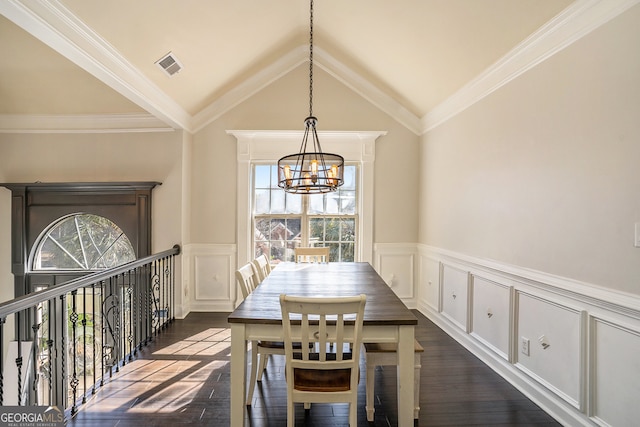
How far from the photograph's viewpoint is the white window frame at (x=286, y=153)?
425 cm

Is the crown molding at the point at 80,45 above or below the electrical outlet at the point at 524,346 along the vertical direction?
above

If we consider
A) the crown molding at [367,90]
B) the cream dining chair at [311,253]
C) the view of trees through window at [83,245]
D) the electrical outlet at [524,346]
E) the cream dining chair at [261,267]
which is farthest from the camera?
the crown molding at [367,90]

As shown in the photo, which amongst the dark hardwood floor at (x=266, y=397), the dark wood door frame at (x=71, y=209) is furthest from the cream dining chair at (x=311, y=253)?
the dark wood door frame at (x=71, y=209)

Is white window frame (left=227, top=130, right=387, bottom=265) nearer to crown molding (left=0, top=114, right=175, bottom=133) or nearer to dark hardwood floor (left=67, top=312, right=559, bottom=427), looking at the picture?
crown molding (left=0, top=114, right=175, bottom=133)

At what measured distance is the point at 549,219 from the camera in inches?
84.2

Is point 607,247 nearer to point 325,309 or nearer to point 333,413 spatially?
point 325,309

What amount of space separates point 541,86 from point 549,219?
37.8 inches

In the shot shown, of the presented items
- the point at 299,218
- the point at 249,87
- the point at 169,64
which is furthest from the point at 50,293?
the point at 249,87

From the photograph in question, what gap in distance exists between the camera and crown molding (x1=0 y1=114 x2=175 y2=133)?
13.0 ft

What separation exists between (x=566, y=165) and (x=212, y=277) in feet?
13.2

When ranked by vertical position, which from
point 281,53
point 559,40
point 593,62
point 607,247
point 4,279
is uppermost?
point 281,53

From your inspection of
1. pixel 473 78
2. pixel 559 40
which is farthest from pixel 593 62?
pixel 473 78

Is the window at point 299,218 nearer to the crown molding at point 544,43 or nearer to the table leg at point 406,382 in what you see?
the crown molding at point 544,43

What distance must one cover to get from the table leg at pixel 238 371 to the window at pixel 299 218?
8.60 feet
